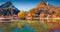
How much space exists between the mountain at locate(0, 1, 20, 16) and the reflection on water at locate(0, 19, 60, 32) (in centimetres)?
31

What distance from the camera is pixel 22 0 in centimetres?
498

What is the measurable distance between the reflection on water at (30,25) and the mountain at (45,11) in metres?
0.16

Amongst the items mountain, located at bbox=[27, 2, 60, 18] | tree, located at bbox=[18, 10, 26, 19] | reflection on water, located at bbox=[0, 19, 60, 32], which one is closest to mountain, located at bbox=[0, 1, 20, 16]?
tree, located at bbox=[18, 10, 26, 19]

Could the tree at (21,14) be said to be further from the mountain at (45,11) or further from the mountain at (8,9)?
the mountain at (45,11)

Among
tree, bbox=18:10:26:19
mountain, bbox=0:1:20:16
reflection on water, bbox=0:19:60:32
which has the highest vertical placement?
mountain, bbox=0:1:20:16

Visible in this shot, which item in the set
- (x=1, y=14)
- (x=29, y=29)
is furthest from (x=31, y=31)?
(x=1, y=14)

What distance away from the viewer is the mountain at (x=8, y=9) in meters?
4.95

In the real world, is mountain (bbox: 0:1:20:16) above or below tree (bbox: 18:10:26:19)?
above

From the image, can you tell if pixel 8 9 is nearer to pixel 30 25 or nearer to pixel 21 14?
pixel 21 14

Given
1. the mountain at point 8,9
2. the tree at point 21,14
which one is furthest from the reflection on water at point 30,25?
the mountain at point 8,9

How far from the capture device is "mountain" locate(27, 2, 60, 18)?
491cm

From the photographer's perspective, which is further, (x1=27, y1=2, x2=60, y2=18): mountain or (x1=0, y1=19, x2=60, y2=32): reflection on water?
(x1=27, y1=2, x2=60, y2=18): mountain

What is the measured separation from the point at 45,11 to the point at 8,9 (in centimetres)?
115

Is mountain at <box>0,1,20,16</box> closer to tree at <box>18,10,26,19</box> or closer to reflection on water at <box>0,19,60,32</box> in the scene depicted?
tree at <box>18,10,26,19</box>
